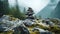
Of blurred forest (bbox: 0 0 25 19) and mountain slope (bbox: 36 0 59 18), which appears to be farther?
mountain slope (bbox: 36 0 59 18)

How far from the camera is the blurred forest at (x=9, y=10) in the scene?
7798mm

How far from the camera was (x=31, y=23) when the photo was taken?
757cm

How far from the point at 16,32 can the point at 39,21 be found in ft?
3.12

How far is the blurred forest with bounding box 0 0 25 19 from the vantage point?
7798 millimetres

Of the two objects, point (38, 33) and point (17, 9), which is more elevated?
point (17, 9)

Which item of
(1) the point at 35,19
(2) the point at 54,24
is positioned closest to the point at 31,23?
(1) the point at 35,19

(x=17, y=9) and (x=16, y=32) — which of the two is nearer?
(x=16, y=32)

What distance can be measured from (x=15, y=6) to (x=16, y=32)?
3.73 feet

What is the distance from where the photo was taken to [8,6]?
7.95 m

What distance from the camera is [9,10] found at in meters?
7.89

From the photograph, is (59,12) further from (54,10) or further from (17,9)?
(17,9)

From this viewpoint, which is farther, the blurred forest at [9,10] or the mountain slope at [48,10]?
the mountain slope at [48,10]

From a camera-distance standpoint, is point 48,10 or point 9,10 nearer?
point 9,10

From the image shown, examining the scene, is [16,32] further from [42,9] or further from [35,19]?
[42,9]
